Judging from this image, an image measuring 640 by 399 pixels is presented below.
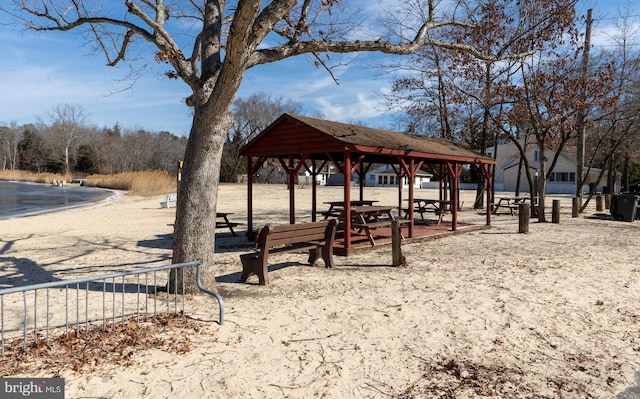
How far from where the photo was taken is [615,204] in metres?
17.4

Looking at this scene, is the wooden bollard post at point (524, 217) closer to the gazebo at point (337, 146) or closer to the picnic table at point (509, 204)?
the gazebo at point (337, 146)

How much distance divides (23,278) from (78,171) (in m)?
86.5

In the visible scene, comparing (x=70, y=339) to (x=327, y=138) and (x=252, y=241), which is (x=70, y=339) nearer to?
(x=327, y=138)

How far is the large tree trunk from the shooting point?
5.93 meters

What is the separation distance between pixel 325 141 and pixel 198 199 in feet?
14.8

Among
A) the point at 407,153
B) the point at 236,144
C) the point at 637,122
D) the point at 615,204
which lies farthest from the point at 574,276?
the point at 236,144

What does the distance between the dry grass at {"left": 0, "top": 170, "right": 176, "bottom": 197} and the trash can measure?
33.2m

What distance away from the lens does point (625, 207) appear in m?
16.9

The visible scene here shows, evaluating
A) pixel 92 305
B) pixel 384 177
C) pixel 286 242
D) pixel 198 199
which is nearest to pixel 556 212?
pixel 286 242

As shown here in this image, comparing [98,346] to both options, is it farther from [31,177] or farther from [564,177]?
[31,177]

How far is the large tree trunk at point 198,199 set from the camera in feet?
19.5

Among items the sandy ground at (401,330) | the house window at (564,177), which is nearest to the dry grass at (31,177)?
the house window at (564,177)

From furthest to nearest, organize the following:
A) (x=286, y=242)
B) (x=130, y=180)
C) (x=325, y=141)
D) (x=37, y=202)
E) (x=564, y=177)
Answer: (x=130, y=180), (x=564, y=177), (x=37, y=202), (x=325, y=141), (x=286, y=242)

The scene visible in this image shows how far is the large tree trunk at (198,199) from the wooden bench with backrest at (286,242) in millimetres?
893
